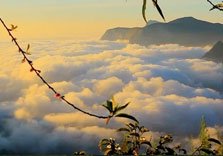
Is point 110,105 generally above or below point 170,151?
above

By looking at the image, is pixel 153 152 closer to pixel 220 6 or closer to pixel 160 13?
pixel 220 6

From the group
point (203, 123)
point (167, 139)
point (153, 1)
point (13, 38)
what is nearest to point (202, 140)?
point (203, 123)

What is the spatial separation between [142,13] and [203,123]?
1626mm

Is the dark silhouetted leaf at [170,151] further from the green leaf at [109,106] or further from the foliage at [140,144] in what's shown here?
the green leaf at [109,106]

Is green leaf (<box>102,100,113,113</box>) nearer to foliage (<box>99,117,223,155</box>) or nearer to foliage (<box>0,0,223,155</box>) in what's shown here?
foliage (<box>0,0,223,155</box>)

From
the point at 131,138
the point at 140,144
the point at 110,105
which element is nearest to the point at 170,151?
the point at 131,138

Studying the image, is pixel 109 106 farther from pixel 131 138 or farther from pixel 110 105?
pixel 131 138

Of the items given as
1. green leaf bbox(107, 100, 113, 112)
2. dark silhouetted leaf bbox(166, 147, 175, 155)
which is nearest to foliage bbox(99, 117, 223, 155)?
dark silhouetted leaf bbox(166, 147, 175, 155)

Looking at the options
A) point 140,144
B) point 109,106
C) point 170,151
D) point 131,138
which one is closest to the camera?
point 109,106

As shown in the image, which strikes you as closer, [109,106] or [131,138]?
[109,106]

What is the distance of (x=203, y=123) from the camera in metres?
5.10

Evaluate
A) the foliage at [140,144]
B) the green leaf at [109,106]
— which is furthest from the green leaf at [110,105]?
the foliage at [140,144]

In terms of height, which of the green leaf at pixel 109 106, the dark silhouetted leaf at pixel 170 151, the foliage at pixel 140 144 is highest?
the green leaf at pixel 109 106

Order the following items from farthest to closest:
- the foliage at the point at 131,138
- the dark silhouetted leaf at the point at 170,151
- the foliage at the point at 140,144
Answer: the dark silhouetted leaf at the point at 170,151 → the foliage at the point at 140,144 → the foliage at the point at 131,138
